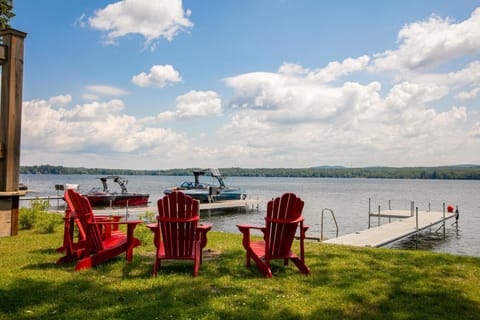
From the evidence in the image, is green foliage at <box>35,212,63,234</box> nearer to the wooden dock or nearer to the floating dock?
the floating dock

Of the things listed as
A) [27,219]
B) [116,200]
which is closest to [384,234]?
[27,219]

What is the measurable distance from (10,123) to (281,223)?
634 centimetres

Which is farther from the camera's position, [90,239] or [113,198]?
[113,198]

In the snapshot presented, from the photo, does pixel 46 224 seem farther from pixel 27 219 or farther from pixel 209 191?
pixel 209 191

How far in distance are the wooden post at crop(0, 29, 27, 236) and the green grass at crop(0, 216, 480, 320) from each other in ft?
5.26

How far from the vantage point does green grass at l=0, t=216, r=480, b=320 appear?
3.92 metres

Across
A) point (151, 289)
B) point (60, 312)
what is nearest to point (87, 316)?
point (60, 312)

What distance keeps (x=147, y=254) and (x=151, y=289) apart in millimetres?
2226

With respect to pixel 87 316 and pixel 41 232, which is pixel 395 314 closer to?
pixel 87 316

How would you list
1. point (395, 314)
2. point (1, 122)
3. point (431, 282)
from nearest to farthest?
1. point (395, 314)
2. point (431, 282)
3. point (1, 122)

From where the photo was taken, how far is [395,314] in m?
4.01

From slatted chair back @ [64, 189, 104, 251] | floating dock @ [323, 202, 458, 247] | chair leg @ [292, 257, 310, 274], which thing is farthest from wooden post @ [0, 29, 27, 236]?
floating dock @ [323, 202, 458, 247]

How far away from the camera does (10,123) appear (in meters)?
8.12

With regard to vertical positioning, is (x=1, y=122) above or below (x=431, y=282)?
above
